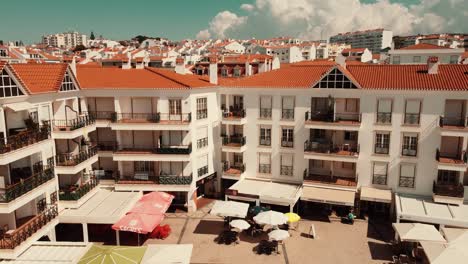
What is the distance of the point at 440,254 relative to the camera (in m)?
22.9

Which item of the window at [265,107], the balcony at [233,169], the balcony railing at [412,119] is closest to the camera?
the balcony railing at [412,119]

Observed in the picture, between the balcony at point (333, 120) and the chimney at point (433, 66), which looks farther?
the balcony at point (333, 120)

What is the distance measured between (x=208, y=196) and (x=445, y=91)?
84.4 feet

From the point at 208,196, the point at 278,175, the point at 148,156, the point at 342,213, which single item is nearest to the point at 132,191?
the point at 148,156

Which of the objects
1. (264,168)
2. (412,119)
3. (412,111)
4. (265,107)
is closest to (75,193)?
(264,168)

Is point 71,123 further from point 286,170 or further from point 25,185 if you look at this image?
point 286,170

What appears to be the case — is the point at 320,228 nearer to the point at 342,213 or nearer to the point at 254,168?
the point at 342,213

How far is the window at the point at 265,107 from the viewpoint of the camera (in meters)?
37.3

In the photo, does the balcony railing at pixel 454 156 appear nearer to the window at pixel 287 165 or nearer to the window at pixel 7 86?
the window at pixel 287 165

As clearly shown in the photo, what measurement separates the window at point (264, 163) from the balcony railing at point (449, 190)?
15597 mm

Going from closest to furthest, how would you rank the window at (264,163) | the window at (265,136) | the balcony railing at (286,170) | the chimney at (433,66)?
the chimney at (433,66)
the balcony railing at (286,170)
the window at (265,136)
the window at (264,163)

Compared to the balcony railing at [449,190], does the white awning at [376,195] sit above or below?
below

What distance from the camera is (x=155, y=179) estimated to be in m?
36.4

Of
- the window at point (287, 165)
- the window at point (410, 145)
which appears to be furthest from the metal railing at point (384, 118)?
the window at point (287, 165)
